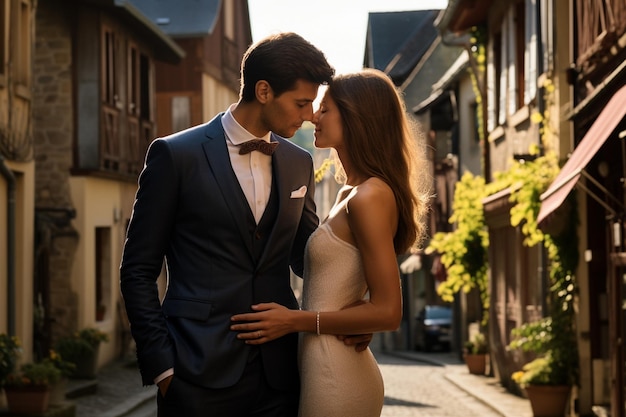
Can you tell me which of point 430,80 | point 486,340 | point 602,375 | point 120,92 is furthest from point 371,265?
point 430,80

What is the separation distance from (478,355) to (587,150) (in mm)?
12917

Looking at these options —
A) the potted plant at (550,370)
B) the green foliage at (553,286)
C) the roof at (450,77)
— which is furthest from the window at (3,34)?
the roof at (450,77)

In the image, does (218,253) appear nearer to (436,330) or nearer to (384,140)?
(384,140)

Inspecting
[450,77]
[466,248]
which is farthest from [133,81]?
[466,248]

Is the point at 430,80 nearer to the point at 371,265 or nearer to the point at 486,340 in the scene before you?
the point at 486,340

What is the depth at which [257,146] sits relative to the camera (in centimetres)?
460

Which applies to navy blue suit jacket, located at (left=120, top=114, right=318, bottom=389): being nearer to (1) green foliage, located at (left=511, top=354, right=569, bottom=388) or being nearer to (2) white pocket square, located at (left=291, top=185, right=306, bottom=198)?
(2) white pocket square, located at (left=291, top=185, right=306, bottom=198)

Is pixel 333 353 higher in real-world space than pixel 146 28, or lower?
lower

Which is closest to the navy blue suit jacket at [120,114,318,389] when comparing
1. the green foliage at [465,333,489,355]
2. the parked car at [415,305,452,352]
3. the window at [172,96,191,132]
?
the green foliage at [465,333,489,355]

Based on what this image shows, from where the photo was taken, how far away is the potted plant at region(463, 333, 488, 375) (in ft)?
78.6

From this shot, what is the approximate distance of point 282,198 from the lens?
4.56 metres

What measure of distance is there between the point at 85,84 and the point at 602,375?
1225 cm

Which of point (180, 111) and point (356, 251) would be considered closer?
point (356, 251)

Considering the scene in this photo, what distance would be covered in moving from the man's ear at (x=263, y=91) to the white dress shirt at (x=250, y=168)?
0.50ft
